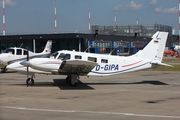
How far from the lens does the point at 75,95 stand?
1512cm

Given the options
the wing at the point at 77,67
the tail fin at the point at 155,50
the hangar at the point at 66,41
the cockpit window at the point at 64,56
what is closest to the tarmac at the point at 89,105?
the wing at the point at 77,67

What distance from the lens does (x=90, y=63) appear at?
17078mm

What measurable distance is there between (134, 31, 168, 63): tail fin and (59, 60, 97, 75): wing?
12.8ft

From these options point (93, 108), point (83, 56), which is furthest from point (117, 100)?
point (83, 56)

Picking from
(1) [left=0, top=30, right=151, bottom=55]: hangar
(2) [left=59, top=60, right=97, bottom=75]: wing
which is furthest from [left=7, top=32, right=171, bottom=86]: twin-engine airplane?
(1) [left=0, top=30, right=151, bottom=55]: hangar

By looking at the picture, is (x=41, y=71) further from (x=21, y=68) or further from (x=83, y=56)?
(x=83, y=56)

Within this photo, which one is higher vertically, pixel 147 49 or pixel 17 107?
pixel 147 49

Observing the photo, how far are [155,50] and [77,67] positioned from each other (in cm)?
531

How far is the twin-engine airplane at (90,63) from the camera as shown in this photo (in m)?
18.0

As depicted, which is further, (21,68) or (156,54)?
(156,54)

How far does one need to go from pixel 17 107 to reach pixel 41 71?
700 centimetres

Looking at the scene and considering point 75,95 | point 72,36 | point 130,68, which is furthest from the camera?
point 72,36

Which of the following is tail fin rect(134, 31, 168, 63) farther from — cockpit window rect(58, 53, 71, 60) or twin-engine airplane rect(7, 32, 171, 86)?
cockpit window rect(58, 53, 71, 60)

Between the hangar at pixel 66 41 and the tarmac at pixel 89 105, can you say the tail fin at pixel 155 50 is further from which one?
the hangar at pixel 66 41
